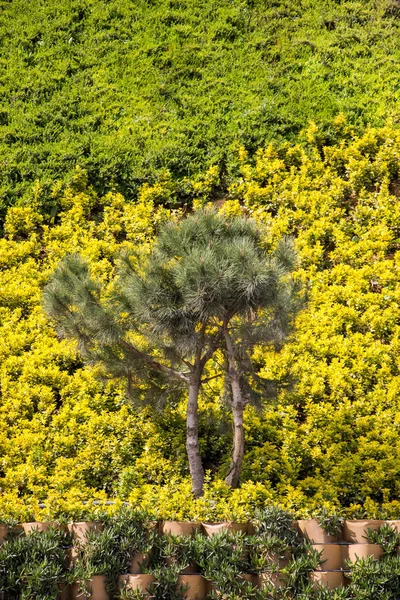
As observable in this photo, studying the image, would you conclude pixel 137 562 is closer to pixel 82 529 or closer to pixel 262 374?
pixel 82 529

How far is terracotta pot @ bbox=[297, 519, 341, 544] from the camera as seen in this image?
459 cm

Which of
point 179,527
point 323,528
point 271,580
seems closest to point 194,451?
point 179,527

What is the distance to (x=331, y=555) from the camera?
4461mm

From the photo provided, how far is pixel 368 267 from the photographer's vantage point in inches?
303

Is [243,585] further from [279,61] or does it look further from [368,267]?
[279,61]

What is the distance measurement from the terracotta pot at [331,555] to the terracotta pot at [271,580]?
255mm

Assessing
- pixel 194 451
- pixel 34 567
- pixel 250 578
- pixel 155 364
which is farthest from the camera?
pixel 155 364

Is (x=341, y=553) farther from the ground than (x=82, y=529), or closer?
closer

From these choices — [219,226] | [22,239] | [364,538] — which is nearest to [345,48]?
[22,239]

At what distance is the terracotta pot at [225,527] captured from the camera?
15.0 feet

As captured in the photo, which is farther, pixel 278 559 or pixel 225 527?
pixel 225 527

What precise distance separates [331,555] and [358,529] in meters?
0.26

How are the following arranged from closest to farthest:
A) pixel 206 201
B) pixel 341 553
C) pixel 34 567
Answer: pixel 34 567 → pixel 341 553 → pixel 206 201

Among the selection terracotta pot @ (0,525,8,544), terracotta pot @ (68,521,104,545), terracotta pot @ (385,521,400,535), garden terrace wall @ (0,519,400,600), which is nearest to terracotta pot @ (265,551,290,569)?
garden terrace wall @ (0,519,400,600)
